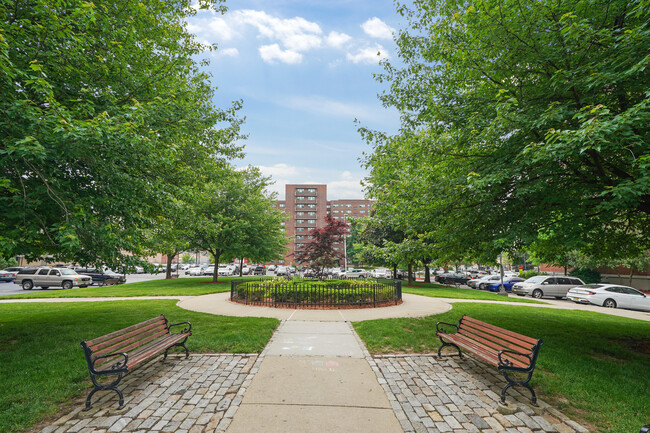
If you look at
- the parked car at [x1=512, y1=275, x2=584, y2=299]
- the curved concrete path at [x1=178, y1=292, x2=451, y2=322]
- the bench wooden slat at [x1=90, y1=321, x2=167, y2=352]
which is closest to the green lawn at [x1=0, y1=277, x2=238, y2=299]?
the curved concrete path at [x1=178, y1=292, x2=451, y2=322]

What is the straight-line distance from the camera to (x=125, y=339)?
5496 millimetres

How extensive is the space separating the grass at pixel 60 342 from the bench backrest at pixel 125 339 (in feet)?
1.93

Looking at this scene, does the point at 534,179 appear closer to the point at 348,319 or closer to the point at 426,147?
the point at 426,147

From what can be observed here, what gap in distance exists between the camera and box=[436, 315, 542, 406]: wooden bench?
4.43 m

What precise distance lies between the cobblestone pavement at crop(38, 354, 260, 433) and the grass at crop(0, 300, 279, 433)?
21.3 inches

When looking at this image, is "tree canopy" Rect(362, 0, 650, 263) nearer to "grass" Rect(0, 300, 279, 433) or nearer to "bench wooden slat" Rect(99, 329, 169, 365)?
"grass" Rect(0, 300, 279, 433)

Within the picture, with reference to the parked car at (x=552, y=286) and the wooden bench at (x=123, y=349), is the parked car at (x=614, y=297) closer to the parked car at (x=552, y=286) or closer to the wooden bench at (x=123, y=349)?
the parked car at (x=552, y=286)

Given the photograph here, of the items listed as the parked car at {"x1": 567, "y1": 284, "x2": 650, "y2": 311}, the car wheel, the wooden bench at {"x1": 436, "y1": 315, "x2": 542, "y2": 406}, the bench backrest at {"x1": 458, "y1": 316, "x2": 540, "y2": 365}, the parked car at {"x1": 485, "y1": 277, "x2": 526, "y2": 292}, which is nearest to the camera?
the wooden bench at {"x1": 436, "y1": 315, "x2": 542, "y2": 406}

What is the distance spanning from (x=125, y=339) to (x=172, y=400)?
1.93 metres

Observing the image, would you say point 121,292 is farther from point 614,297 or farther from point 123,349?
point 614,297

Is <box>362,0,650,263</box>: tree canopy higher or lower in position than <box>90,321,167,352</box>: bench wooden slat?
higher

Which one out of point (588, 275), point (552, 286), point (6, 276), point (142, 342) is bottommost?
point (6, 276)

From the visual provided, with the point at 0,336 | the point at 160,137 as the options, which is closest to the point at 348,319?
the point at 160,137

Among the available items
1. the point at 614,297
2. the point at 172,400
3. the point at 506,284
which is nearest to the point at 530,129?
the point at 172,400
